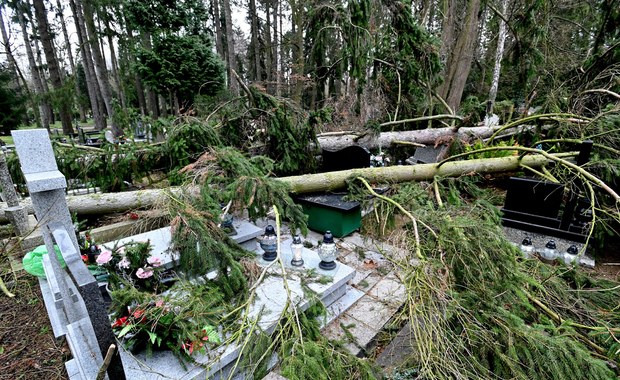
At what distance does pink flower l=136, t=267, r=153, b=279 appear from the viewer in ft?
8.39

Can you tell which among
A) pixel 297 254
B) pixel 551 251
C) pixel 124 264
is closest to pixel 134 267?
pixel 124 264

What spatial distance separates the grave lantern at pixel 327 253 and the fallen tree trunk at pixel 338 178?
1.46 meters

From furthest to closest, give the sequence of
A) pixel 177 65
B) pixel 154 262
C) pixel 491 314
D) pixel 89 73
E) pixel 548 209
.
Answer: pixel 89 73 → pixel 177 65 → pixel 548 209 → pixel 154 262 → pixel 491 314

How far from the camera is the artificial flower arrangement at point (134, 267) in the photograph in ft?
8.28

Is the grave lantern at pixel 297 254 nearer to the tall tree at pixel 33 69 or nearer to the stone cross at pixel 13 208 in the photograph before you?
the stone cross at pixel 13 208

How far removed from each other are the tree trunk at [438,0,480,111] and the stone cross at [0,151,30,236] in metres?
10.1

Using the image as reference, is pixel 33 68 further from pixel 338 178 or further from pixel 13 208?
pixel 338 178

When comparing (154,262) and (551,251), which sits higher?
(154,262)

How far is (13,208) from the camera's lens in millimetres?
3666

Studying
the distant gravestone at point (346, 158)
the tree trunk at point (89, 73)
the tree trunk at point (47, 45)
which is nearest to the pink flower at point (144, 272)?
the distant gravestone at point (346, 158)

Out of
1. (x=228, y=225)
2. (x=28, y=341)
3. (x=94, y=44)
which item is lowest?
(x=28, y=341)

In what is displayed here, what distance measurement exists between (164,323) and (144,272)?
2.19 ft

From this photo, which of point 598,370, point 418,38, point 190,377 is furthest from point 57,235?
point 418,38

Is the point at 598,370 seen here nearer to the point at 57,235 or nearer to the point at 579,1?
the point at 57,235
